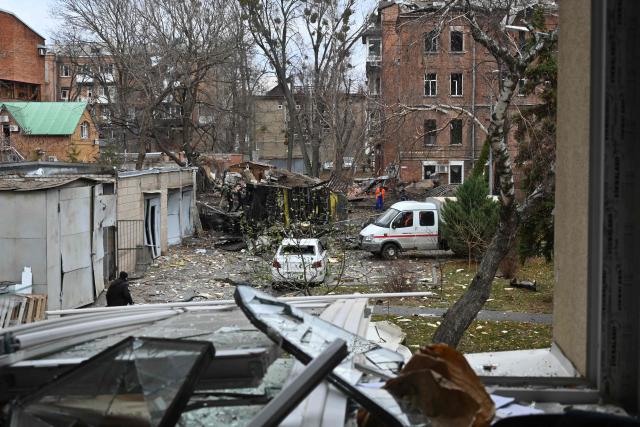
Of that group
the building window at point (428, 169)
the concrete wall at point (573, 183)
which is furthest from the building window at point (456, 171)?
the concrete wall at point (573, 183)

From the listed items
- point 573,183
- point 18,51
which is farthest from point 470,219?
point 18,51

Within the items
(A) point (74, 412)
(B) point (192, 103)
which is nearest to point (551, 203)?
(A) point (74, 412)

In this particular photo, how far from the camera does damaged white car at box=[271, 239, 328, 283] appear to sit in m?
15.9

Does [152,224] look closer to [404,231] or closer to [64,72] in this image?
[404,231]

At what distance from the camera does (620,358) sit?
294 centimetres

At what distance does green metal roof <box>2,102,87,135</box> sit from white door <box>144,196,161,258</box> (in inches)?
920

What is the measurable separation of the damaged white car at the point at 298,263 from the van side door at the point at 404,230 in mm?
6844

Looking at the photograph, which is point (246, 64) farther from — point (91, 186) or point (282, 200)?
point (91, 186)

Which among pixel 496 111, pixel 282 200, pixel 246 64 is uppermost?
pixel 246 64

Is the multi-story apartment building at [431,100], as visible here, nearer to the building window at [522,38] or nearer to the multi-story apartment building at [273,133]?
the building window at [522,38]

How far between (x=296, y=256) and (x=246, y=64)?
110 feet

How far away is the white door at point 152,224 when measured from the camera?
25.2 meters

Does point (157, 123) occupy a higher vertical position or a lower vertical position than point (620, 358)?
higher

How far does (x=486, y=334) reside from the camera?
43.1 ft
